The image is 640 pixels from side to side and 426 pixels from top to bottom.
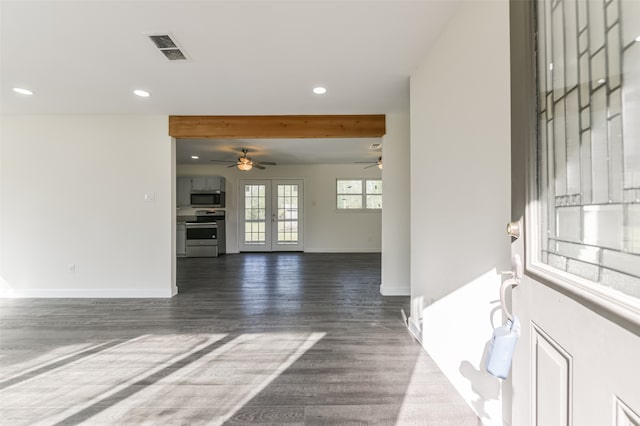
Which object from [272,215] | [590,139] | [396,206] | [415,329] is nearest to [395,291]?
[396,206]

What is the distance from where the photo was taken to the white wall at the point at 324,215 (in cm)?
790

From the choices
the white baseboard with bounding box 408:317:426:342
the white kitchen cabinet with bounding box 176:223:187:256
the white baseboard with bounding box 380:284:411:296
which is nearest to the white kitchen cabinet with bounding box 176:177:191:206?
the white kitchen cabinet with bounding box 176:223:187:256

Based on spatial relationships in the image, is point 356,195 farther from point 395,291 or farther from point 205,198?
point 395,291

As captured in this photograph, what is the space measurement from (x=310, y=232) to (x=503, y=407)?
22.0ft

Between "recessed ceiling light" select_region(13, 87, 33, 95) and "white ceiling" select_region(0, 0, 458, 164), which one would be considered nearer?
"white ceiling" select_region(0, 0, 458, 164)

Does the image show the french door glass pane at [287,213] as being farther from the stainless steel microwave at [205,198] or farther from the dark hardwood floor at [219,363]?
the dark hardwood floor at [219,363]

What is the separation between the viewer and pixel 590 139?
0.78 metres

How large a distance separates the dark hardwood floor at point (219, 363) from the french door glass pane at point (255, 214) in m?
4.07

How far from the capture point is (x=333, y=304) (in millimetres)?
3570

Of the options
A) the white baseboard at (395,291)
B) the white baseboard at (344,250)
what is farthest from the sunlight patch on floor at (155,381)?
the white baseboard at (344,250)

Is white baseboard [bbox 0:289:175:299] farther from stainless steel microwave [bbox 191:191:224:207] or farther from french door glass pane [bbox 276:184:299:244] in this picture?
french door glass pane [bbox 276:184:299:244]

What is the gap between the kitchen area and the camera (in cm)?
716

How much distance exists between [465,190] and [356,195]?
636 centimetres

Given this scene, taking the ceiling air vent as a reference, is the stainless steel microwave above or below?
below
